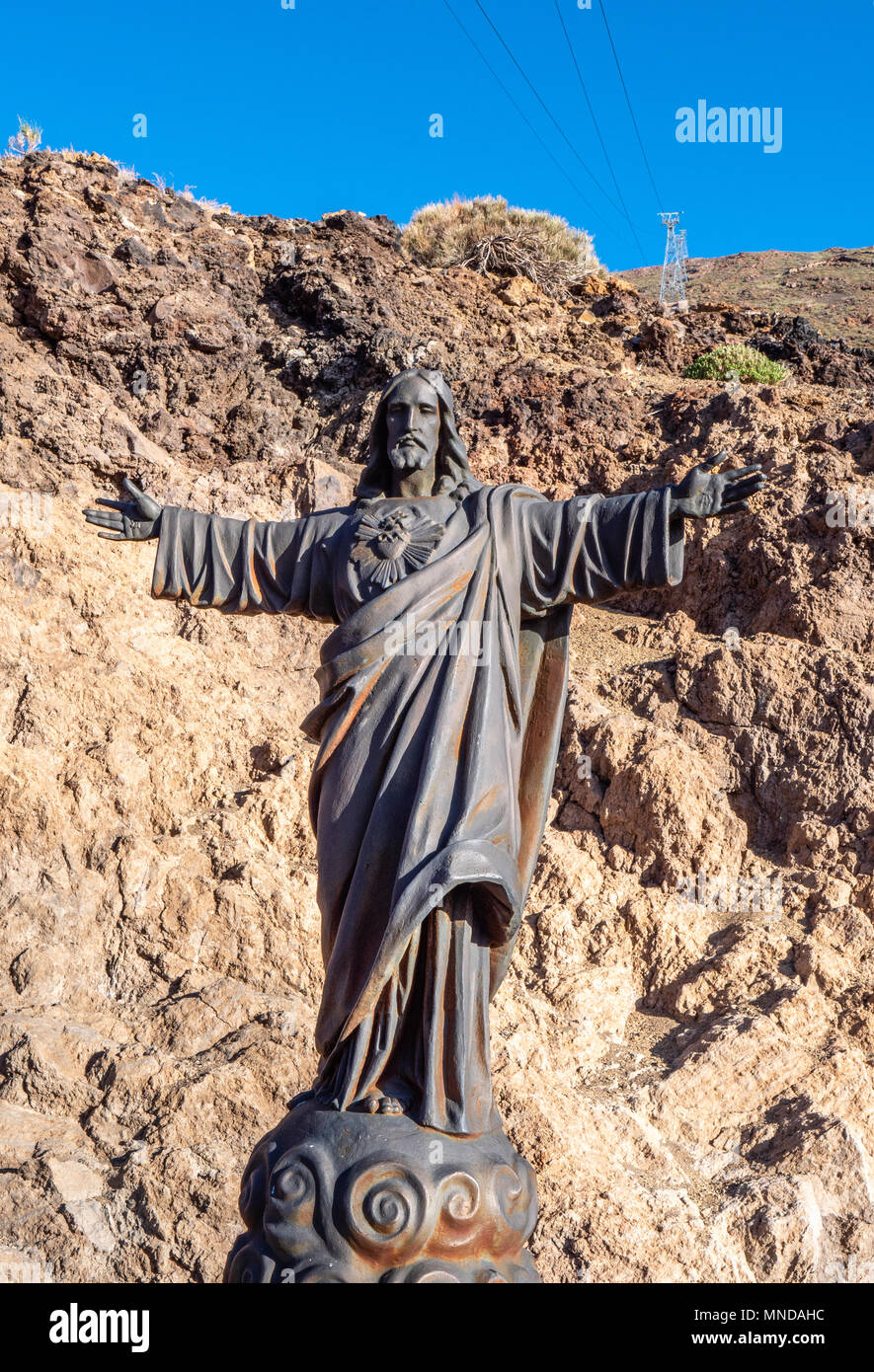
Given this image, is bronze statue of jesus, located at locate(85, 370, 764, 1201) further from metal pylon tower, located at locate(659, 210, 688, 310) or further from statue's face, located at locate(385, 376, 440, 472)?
metal pylon tower, located at locate(659, 210, 688, 310)

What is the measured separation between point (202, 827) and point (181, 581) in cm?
298

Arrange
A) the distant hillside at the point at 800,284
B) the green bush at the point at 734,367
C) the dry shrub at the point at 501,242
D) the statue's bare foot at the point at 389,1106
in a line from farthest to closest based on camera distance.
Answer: the distant hillside at the point at 800,284 → the dry shrub at the point at 501,242 → the green bush at the point at 734,367 → the statue's bare foot at the point at 389,1106

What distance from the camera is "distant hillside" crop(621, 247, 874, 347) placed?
63.8 ft

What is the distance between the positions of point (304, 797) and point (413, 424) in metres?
3.49

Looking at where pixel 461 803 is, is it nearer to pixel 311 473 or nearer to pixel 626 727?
pixel 626 727

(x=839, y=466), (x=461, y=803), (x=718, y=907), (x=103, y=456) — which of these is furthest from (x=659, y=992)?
(x=103, y=456)

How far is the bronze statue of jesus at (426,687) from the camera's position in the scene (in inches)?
145

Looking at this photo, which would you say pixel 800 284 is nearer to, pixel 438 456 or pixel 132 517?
pixel 438 456

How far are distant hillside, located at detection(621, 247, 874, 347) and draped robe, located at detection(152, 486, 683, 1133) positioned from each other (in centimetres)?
1417

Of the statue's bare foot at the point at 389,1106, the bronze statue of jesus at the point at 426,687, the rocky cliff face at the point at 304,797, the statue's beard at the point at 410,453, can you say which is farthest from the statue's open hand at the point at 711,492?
the rocky cliff face at the point at 304,797

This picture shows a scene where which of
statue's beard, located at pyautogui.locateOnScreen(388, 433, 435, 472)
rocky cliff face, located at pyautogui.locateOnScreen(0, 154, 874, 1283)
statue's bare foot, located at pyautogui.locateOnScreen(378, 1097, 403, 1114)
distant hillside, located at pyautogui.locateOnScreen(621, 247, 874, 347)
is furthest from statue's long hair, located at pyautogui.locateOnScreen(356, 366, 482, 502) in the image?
distant hillside, located at pyautogui.locateOnScreen(621, 247, 874, 347)

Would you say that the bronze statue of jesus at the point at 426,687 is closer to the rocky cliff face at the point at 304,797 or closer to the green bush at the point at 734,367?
the rocky cliff face at the point at 304,797

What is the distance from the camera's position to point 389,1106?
361 centimetres

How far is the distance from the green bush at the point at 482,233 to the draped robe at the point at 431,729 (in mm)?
11126
